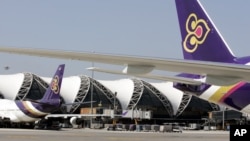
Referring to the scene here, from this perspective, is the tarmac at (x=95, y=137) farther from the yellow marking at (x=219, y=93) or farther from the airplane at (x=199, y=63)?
the airplane at (x=199, y=63)

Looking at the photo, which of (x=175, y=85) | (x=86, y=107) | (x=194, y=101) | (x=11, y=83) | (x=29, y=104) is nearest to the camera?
(x=175, y=85)

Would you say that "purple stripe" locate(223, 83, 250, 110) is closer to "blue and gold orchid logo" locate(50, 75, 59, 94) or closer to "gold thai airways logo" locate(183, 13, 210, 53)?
"gold thai airways logo" locate(183, 13, 210, 53)

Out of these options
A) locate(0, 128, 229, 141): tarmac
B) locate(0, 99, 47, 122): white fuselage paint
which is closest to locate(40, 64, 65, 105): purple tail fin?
locate(0, 99, 47, 122): white fuselage paint

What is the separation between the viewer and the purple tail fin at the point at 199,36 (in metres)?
18.8

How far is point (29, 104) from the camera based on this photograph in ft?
197

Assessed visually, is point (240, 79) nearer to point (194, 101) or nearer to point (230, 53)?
point (230, 53)

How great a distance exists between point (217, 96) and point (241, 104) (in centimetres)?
108

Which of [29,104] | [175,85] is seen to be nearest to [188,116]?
[29,104]

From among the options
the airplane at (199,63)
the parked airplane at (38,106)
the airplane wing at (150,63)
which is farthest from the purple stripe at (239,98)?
the parked airplane at (38,106)

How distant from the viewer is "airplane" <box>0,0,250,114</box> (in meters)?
12.4

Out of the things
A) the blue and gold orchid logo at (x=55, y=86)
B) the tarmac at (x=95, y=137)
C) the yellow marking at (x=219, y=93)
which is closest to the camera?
the yellow marking at (x=219, y=93)

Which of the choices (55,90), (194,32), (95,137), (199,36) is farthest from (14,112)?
(199,36)

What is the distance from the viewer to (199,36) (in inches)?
754

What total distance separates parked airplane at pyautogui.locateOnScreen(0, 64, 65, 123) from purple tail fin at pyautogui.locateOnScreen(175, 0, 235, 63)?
40.3m
